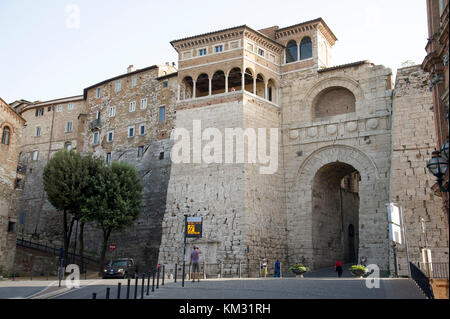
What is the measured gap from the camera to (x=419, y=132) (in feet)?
86.1

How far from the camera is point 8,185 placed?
33.3 m

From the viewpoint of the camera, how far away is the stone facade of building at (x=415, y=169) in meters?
23.6

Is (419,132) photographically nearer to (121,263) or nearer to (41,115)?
(121,263)

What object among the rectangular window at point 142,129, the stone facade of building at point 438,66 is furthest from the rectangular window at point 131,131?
the stone facade of building at point 438,66

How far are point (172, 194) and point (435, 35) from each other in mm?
20151

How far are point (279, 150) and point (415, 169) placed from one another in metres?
10.1

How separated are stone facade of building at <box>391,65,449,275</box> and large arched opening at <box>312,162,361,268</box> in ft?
20.6

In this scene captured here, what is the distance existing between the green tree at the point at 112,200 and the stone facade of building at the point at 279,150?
3.35 meters

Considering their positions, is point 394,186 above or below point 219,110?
→ below

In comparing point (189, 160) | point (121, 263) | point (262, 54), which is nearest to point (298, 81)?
point (262, 54)

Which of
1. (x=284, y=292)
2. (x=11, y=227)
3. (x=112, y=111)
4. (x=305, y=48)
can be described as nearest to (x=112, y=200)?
(x=11, y=227)

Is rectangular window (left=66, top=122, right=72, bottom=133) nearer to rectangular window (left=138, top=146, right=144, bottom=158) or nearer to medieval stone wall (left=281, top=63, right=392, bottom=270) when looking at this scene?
rectangular window (left=138, top=146, right=144, bottom=158)

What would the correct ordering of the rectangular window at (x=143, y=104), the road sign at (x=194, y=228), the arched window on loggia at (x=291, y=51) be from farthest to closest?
1. the rectangular window at (x=143, y=104)
2. the arched window on loggia at (x=291, y=51)
3. the road sign at (x=194, y=228)

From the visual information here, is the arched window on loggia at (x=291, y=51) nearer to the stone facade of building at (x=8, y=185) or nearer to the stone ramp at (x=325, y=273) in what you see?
the stone ramp at (x=325, y=273)
